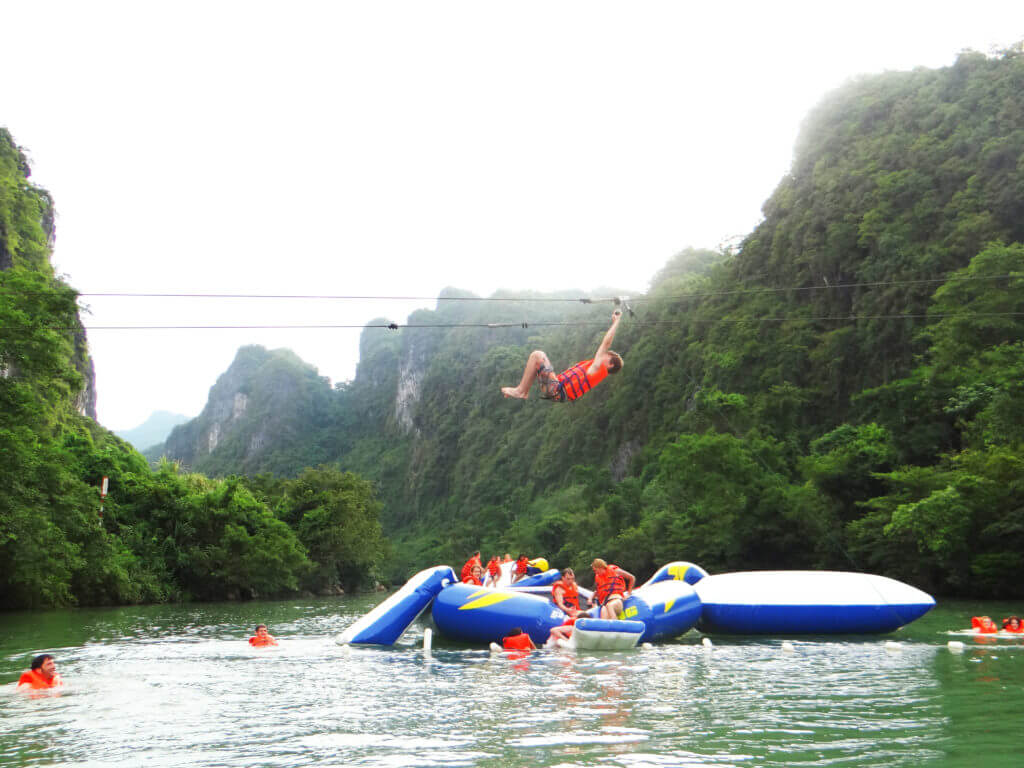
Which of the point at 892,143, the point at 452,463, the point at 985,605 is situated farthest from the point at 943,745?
the point at 452,463

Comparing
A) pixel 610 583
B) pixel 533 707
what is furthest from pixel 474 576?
pixel 533 707

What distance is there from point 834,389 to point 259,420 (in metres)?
104

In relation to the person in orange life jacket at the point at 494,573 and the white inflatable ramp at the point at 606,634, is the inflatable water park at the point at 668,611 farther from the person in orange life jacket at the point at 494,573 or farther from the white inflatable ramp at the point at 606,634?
the person in orange life jacket at the point at 494,573

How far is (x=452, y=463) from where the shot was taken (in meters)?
106

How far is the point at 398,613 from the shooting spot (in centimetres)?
1541

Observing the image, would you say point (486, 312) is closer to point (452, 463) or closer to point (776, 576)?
point (452, 463)

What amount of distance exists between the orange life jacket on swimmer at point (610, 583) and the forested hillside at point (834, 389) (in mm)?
4519

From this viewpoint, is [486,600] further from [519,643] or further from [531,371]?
[531,371]

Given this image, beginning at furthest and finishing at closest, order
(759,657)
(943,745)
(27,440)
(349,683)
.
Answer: (27,440), (759,657), (349,683), (943,745)

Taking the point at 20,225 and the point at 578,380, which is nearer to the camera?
the point at 578,380

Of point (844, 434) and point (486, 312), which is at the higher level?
point (486, 312)

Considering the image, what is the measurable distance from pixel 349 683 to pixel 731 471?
78.3 ft

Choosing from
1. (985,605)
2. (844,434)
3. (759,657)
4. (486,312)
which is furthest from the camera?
(486,312)

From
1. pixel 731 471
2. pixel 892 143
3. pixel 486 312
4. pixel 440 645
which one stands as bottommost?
pixel 440 645
